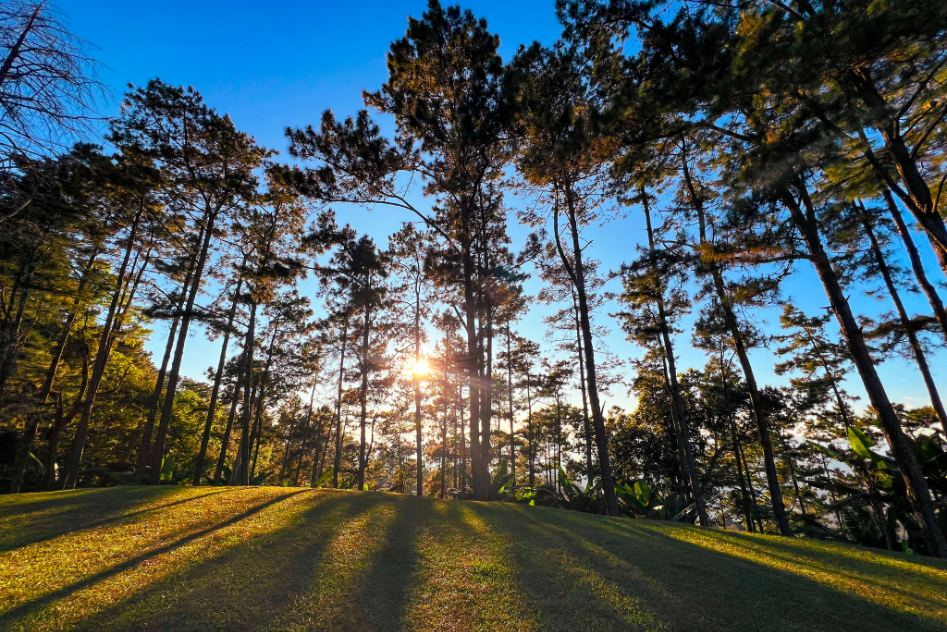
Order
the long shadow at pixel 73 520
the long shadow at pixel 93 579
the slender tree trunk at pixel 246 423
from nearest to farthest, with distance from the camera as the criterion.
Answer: the long shadow at pixel 93 579, the long shadow at pixel 73 520, the slender tree trunk at pixel 246 423

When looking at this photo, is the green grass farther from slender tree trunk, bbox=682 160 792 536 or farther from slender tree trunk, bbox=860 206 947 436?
slender tree trunk, bbox=860 206 947 436

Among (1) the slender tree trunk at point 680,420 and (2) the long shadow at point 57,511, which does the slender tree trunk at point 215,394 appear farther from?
(1) the slender tree trunk at point 680,420

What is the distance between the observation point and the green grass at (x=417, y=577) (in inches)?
116

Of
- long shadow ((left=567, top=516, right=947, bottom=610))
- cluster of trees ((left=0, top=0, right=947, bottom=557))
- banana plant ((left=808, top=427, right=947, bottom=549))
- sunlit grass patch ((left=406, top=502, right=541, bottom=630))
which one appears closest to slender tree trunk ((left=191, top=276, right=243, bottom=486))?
cluster of trees ((left=0, top=0, right=947, bottom=557))

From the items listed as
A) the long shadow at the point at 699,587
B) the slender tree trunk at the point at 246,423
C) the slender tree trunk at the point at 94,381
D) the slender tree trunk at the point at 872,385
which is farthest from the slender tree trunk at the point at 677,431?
the slender tree trunk at the point at 94,381

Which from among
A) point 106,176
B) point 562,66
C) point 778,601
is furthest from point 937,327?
point 106,176

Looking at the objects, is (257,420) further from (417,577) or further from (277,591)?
(417,577)

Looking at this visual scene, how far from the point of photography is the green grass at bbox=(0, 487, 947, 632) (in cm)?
295

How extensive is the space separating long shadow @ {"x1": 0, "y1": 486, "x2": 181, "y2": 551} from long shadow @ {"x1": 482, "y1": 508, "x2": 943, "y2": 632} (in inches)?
264

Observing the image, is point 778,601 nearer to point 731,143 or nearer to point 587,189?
point 731,143

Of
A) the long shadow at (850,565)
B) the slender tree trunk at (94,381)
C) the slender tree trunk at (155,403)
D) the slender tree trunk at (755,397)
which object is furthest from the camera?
the slender tree trunk at (155,403)

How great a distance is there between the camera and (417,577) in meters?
3.89

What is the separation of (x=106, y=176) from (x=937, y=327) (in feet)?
78.5

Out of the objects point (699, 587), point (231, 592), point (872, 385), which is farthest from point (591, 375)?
point (231, 592)
